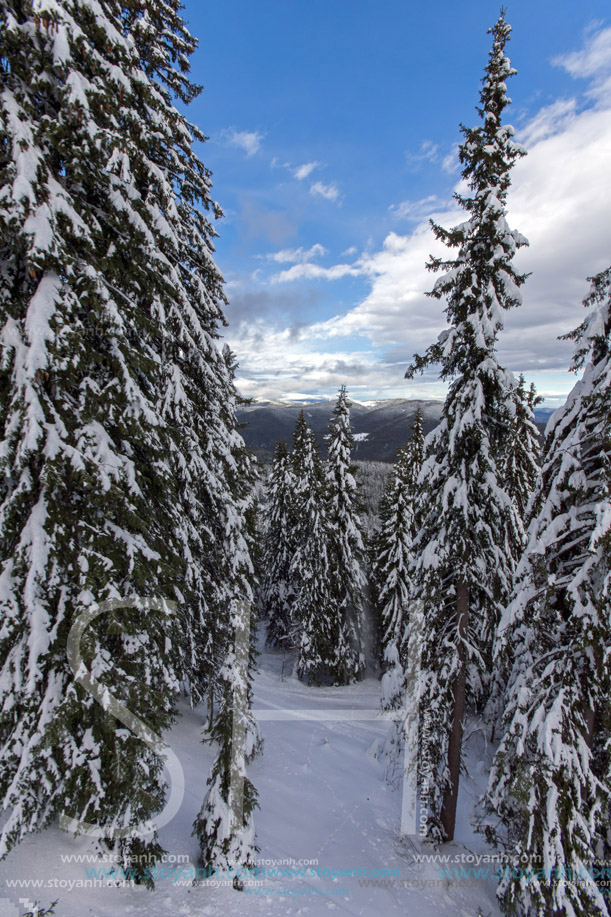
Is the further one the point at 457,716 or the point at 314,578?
the point at 314,578

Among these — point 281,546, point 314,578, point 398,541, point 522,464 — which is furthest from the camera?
point 281,546

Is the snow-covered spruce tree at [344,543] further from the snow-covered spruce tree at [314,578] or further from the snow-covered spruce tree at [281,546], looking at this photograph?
the snow-covered spruce tree at [281,546]

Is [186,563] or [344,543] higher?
[186,563]

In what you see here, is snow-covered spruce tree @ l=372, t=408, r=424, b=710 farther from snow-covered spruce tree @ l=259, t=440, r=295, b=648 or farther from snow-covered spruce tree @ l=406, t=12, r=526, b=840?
snow-covered spruce tree @ l=406, t=12, r=526, b=840

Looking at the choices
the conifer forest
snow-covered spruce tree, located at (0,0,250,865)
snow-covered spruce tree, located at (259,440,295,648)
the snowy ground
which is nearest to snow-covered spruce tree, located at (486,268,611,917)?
the conifer forest

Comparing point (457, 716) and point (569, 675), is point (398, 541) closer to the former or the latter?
point (457, 716)

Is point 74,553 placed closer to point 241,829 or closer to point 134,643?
point 134,643

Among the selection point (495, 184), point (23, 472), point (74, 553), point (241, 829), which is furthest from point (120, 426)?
point (495, 184)

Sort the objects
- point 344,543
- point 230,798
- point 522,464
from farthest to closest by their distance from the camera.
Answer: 1. point 344,543
2. point 522,464
3. point 230,798

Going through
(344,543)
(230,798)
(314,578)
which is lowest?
(230,798)

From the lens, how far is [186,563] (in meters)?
8.36

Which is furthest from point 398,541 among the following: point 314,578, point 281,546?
point 281,546

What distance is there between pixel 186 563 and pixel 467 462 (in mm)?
6927

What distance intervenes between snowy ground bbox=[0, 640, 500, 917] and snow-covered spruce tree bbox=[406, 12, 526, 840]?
1.50 metres
